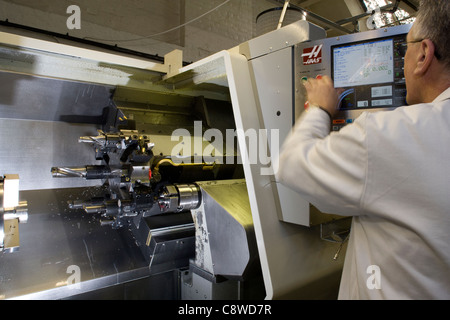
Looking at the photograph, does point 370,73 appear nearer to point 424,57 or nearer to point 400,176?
point 424,57

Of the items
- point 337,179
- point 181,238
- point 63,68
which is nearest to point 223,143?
point 181,238

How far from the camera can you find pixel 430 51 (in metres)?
0.65

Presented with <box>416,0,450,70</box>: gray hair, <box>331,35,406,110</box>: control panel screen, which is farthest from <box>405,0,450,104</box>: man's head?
<box>331,35,406,110</box>: control panel screen

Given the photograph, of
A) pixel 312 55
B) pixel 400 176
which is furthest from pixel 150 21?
pixel 400 176

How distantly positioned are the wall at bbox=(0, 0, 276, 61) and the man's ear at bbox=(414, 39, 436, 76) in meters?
2.25

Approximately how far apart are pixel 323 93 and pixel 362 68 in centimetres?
15

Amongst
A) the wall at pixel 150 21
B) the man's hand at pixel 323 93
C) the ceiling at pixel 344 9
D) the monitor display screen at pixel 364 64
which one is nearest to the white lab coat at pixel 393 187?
the man's hand at pixel 323 93

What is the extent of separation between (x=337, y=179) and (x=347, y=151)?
0.06 metres

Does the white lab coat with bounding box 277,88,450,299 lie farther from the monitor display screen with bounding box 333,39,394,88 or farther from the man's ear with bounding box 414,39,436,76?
the monitor display screen with bounding box 333,39,394,88

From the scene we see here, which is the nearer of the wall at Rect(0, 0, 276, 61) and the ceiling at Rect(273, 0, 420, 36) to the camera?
the wall at Rect(0, 0, 276, 61)

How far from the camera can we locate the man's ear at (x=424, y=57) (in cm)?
65

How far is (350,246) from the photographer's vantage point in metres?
0.78

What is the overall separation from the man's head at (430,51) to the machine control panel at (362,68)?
0.15 m

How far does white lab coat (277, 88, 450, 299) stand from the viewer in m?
0.57
